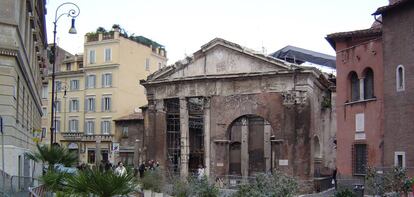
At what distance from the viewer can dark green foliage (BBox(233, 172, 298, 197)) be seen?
1333 centimetres

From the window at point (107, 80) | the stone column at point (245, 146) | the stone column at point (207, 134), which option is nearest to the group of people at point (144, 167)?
the stone column at point (207, 134)

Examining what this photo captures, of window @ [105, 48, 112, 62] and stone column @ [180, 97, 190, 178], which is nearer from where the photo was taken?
stone column @ [180, 97, 190, 178]

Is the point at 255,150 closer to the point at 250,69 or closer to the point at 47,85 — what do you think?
the point at 250,69

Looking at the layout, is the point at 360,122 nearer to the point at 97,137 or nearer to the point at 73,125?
the point at 97,137

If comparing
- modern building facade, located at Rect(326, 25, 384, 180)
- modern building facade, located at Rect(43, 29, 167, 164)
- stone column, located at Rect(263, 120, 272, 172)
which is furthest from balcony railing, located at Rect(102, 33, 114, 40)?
modern building facade, located at Rect(326, 25, 384, 180)

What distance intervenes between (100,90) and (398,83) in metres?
41.2

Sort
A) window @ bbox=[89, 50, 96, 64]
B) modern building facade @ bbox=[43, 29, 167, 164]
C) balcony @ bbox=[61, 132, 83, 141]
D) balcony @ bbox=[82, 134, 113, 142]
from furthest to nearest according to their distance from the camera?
window @ bbox=[89, 50, 96, 64], balcony @ bbox=[61, 132, 83, 141], modern building facade @ bbox=[43, 29, 167, 164], balcony @ bbox=[82, 134, 113, 142]

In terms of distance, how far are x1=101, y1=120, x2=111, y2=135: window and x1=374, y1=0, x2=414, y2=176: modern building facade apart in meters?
37.9

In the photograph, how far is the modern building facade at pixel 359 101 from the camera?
27547 mm

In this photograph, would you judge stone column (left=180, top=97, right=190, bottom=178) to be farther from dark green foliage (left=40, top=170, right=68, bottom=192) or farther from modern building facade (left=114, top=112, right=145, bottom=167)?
dark green foliage (left=40, top=170, right=68, bottom=192)

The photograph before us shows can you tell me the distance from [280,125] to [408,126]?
12.8m

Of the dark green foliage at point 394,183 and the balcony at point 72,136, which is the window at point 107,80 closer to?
the balcony at point 72,136

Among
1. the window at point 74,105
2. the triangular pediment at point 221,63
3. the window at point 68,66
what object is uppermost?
the window at point 68,66

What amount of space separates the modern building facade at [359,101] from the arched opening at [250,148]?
1572 cm
